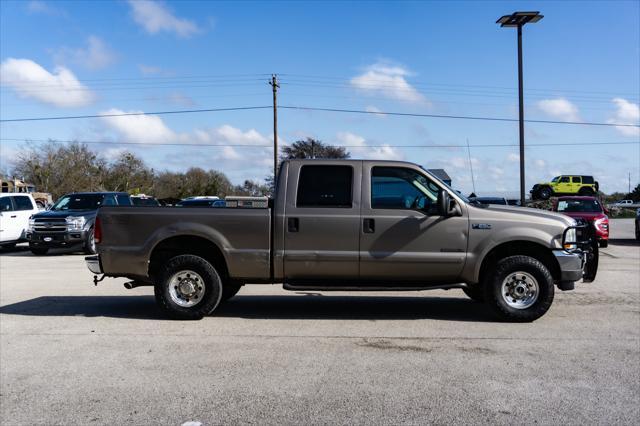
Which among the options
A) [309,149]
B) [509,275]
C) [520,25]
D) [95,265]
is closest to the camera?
[509,275]

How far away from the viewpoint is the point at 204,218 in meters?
7.45

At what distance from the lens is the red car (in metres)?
18.1

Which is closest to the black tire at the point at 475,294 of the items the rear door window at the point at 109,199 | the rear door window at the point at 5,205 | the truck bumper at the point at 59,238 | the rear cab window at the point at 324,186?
the rear cab window at the point at 324,186

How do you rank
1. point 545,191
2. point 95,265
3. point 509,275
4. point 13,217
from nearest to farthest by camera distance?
point 509,275 < point 95,265 < point 13,217 < point 545,191

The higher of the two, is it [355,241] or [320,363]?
[355,241]

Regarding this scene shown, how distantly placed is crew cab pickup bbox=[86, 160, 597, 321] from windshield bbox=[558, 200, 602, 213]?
12.3 metres

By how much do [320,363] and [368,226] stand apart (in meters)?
2.20

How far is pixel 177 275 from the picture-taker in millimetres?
7539

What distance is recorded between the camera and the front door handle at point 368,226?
288 inches

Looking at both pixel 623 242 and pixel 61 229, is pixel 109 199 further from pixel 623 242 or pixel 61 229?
pixel 623 242

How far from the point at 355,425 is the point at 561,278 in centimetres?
434

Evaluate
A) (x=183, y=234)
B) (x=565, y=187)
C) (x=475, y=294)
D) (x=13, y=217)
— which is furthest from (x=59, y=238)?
(x=565, y=187)

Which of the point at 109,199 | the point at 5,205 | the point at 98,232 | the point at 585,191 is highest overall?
the point at 585,191

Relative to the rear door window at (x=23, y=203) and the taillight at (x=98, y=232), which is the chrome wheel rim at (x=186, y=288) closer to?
the taillight at (x=98, y=232)
